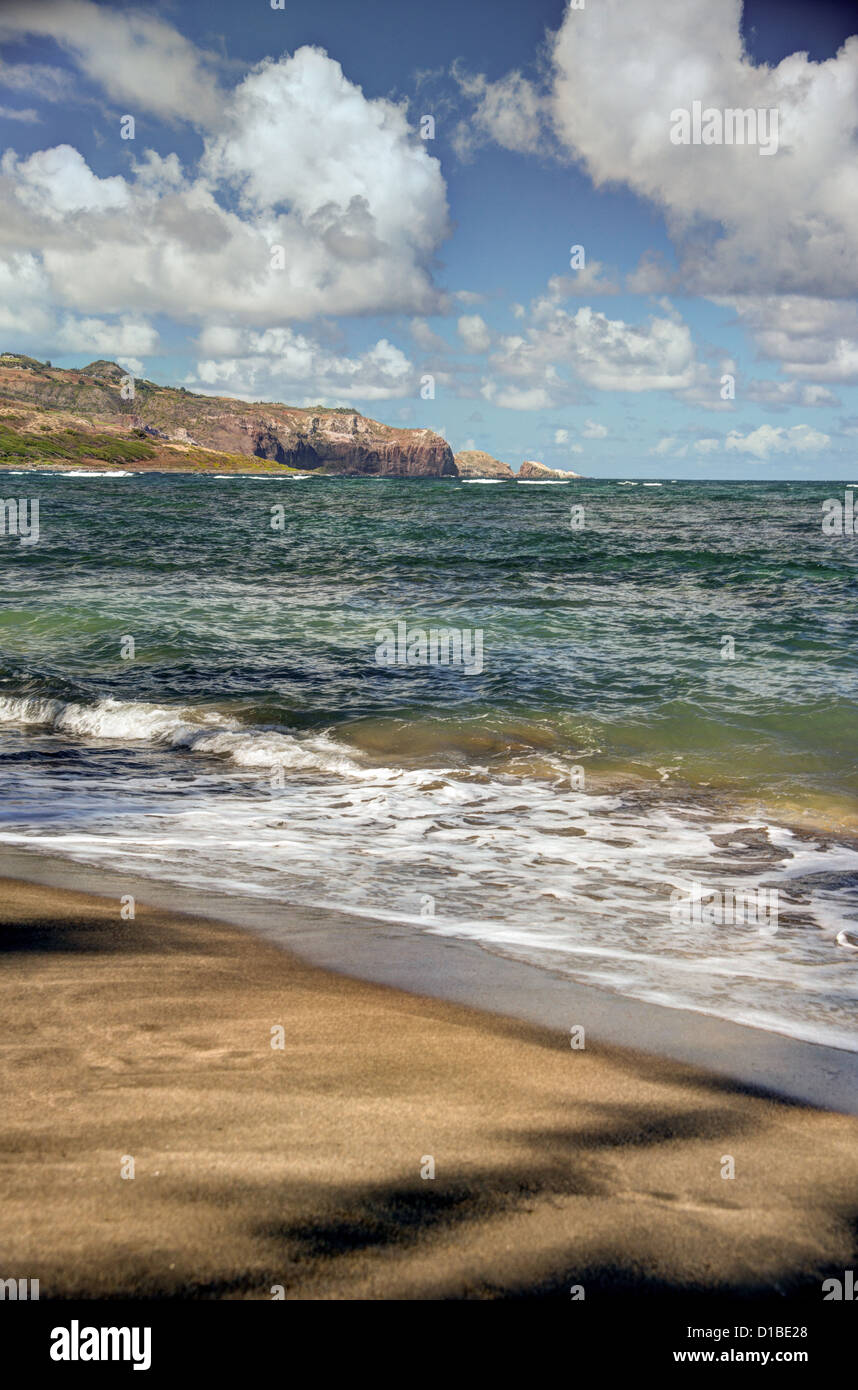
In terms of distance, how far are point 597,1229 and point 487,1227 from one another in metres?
0.30

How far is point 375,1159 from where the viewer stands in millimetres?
2457

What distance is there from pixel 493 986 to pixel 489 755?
539 cm

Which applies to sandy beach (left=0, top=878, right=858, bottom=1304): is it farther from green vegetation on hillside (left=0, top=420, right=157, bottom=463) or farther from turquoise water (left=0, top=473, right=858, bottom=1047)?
green vegetation on hillside (left=0, top=420, right=157, bottom=463)

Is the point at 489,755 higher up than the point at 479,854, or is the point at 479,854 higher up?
the point at 489,755

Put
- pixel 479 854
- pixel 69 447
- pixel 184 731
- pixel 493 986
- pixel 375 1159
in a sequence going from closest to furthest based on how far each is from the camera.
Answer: pixel 375 1159 < pixel 493 986 < pixel 479 854 < pixel 184 731 < pixel 69 447

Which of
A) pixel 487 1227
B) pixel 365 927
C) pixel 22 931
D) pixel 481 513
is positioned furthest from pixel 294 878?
pixel 481 513

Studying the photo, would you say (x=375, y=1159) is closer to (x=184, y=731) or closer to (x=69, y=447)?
(x=184, y=731)

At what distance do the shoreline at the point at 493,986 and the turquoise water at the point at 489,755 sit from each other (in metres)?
0.23

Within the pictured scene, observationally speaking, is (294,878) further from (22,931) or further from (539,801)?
(539,801)

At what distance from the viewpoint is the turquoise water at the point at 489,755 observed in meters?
5.27

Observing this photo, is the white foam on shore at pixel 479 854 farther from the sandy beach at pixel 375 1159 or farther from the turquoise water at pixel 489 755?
the sandy beach at pixel 375 1159

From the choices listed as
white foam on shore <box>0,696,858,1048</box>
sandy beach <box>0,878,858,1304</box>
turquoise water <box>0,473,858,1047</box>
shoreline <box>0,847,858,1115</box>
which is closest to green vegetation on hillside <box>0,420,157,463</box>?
turquoise water <box>0,473,858,1047</box>

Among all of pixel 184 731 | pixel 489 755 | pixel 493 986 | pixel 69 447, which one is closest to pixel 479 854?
pixel 493 986
